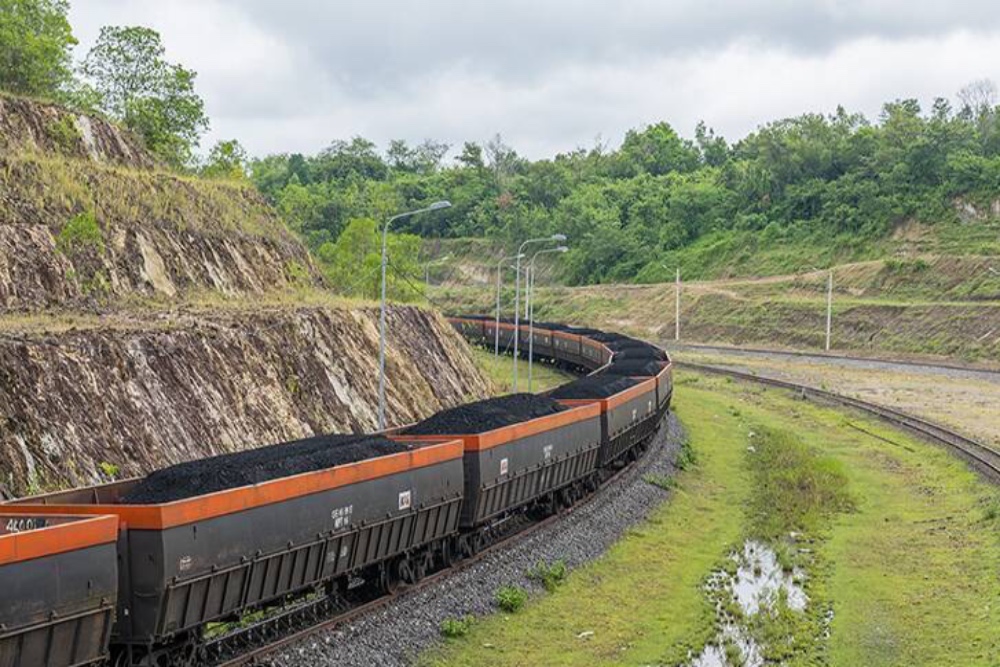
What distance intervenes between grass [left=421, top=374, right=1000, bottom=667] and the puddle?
1.08 feet

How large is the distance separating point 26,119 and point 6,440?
20588 millimetres

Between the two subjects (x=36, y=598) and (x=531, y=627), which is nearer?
(x=36, y=598)

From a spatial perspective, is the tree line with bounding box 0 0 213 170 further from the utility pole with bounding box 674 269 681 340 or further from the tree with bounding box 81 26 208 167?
the utility pole with bounding box 674 269 681 340

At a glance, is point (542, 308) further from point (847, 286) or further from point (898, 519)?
point (898, 519)

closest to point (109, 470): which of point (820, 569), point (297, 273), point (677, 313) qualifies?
point (820, 569)

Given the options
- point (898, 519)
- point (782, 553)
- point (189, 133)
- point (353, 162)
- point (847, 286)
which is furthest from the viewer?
point (353, 162)

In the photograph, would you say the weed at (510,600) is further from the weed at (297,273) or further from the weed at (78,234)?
the weed at (297,273)

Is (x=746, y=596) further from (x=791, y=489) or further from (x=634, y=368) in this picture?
(x=634, y=368)

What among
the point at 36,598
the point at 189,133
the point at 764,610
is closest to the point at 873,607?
the point at 764,610

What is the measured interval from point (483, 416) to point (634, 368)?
70.2ft

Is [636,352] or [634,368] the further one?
[636,352]

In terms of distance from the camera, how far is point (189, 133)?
56.0 metres

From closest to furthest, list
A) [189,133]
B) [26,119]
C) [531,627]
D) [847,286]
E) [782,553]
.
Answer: [531,627] < [782,553] < [26,119] < [189,133] < [847,286]

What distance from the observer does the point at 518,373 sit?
73.9m
